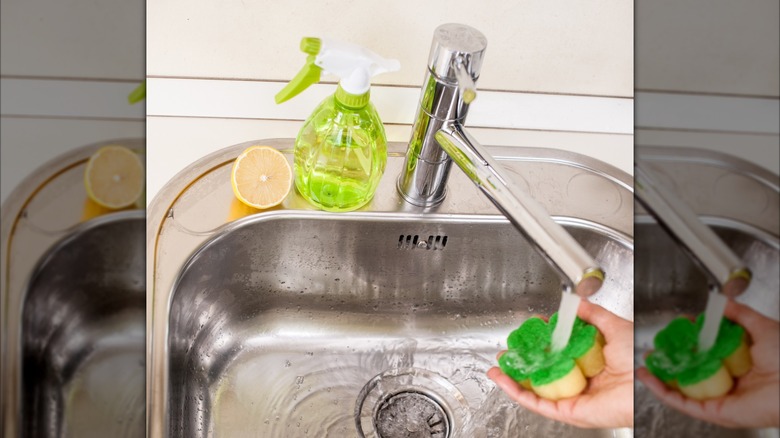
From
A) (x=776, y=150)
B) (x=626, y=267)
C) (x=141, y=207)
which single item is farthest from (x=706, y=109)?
(x=626, y=267)

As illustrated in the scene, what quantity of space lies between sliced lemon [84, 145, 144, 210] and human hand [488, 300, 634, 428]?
1.80ft

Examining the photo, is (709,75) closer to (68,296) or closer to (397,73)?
(68,296)

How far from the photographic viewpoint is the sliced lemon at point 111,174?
0.62 feet

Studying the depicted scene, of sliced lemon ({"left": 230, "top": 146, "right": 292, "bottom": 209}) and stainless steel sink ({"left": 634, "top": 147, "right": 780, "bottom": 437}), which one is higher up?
sliced lemon ({"left": 230, "top": 146, "right": 292, "bottom": 209})

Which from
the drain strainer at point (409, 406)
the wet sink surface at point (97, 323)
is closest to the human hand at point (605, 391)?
the drain strainer at point (409, 406)

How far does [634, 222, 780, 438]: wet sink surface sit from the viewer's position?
0.64 ft

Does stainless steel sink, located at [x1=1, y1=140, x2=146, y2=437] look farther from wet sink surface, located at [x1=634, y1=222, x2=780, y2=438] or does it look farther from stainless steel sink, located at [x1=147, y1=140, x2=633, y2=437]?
stainless steel sink, located at [x1=147, y1=140, x2=633, y2=437]

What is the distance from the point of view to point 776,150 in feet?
0.66

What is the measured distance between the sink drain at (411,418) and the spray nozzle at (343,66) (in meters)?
0.42

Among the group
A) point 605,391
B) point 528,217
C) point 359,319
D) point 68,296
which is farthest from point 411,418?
point 68,296

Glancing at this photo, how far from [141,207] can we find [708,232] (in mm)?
184

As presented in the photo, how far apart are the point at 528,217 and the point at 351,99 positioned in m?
0.26

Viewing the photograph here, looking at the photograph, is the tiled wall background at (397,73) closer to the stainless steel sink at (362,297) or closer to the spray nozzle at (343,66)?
the stainless steel sink at (362,297)

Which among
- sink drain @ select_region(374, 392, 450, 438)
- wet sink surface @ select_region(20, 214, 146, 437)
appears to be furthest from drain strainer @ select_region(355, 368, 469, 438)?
wet sink surface @ select_region(20, 214, 146, 437)
